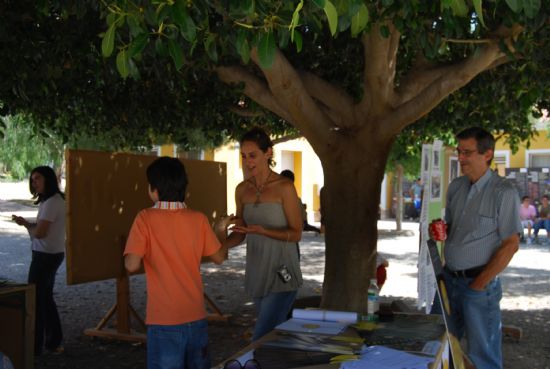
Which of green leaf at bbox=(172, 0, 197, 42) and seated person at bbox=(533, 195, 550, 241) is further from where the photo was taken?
seated person at bbox=(533, 195, 550, 241)

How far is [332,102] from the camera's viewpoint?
627 cm

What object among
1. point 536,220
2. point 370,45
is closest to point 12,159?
point 536,220

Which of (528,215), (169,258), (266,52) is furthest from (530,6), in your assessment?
(528,215)

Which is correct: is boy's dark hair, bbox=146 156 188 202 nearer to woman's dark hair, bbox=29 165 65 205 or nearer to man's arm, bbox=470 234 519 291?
man's arm, bbox=470 234 519 291

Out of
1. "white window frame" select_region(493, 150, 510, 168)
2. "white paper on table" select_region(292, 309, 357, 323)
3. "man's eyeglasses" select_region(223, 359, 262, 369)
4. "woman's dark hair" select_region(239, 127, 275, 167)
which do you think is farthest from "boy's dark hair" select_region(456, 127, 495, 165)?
"white window frame" select_region(493, 150, 510, 168)

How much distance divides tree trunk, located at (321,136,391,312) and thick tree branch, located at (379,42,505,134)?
0.35 m

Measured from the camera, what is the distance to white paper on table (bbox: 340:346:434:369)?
8.84 ft

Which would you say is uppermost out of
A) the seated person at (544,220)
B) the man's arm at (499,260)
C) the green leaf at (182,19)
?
the green leaf at (182,19)

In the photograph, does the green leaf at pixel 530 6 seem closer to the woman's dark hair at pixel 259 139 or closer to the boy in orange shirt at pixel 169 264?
the woman's dark hair at pixel 259 139

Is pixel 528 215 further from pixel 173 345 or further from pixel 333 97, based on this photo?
pixel 173 345

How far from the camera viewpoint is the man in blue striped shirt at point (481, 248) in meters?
4.05

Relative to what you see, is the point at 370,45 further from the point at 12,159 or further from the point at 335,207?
the point at 12,159

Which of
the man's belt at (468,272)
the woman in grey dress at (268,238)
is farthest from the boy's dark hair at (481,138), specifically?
the woman in grey dress at (268,238)

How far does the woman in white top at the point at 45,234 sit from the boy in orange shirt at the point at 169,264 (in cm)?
287
